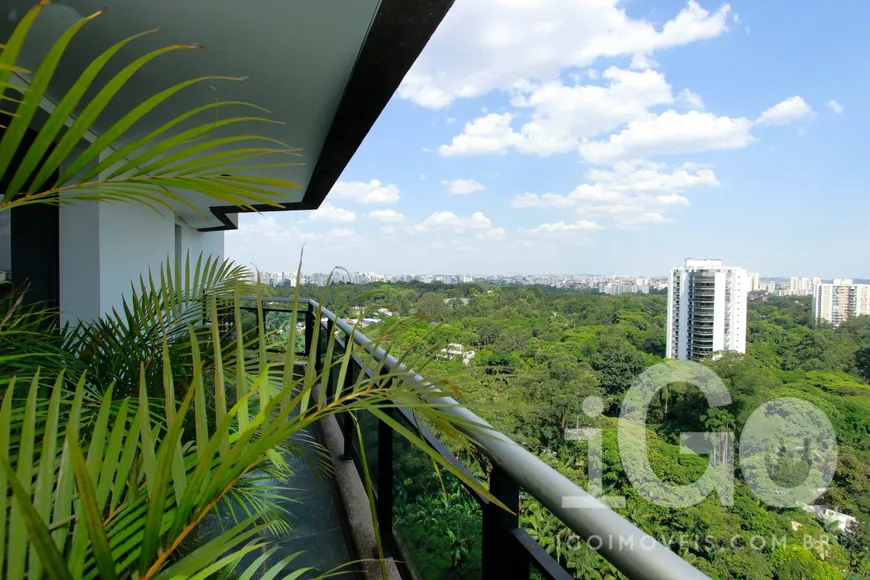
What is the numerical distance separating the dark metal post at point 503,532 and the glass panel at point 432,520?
9 cm

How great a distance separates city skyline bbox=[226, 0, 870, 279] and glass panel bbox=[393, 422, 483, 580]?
2098mm

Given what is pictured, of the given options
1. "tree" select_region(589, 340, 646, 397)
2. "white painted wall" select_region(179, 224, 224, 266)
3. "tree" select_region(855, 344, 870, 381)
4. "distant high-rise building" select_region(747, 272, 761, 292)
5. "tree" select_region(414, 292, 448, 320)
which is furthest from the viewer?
"distant high-rise building" select_region(747, 272, 761, 292)

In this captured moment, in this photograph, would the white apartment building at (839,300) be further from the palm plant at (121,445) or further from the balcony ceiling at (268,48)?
the palm plant at (121,445)

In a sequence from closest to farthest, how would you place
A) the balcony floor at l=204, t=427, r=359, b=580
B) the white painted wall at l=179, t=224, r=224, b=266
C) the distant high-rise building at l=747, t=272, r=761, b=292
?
the balcony floor at l=204, t=427, r=359, b=580, the white painted wall at l=179, t=224, r=224, b=266, the distant high-rise building at l=747, t=272, r=761, b=292

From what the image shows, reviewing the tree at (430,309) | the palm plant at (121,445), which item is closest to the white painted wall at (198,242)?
the tree at (430,309)

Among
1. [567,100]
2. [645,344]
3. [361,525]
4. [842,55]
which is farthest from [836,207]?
[361,525]

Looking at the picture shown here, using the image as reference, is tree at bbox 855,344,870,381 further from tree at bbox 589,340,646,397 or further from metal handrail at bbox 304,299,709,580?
metal handrail at bbox 304,299,709,580

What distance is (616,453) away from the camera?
8.15m

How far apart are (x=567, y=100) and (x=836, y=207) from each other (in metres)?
10.7

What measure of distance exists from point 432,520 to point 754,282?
33.5 ft

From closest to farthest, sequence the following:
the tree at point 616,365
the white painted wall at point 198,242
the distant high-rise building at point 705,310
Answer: the tree at point 616,365, the distant high-rise building at point 705,310, the white painted wall at point 198,242

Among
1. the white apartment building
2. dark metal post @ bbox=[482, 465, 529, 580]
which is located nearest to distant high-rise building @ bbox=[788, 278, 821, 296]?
the white apartment building

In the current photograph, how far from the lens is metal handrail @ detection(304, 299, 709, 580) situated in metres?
0.52

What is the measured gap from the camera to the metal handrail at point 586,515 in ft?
1.72
